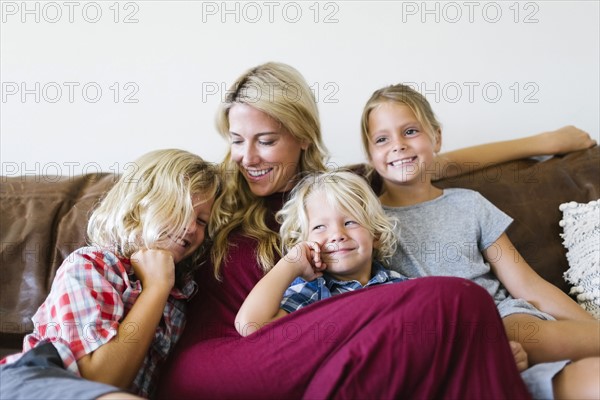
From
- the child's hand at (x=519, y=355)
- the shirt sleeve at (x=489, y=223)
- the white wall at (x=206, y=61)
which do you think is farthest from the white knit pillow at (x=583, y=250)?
the white wall at (x=206, y=61)

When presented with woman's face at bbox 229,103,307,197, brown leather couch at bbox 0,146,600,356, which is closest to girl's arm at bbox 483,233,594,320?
brown leather couch at bbox 0,146,600,356

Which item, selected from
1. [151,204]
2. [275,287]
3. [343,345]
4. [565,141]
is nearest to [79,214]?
[151,204]

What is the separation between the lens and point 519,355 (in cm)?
112

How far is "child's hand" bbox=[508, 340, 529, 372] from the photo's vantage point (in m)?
1.11

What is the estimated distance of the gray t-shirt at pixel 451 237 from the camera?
144cm

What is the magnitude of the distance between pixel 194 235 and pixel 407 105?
24.3 inches

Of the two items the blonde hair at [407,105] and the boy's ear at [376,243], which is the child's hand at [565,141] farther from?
the boy's ear at [376,243]

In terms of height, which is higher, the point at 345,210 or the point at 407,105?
the point at 407,105

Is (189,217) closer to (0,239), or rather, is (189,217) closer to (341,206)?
(341,206)

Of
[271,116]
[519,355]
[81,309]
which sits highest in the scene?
[271,116]

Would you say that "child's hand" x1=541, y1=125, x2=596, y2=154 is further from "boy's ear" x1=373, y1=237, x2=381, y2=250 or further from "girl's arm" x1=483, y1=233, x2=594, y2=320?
"boy's ear" x1=373, y1=237, x2=381, y2=250

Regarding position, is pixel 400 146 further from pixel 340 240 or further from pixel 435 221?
pixel 340 240

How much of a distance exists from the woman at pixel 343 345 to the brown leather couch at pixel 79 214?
386 millimetres

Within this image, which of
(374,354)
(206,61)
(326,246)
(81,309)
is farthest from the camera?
(206,61)
